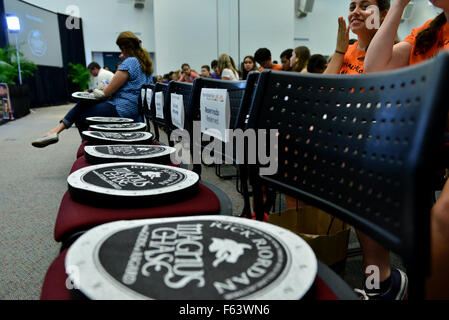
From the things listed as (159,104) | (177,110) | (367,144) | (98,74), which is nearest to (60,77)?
(98,74)

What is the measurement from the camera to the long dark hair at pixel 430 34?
979mm

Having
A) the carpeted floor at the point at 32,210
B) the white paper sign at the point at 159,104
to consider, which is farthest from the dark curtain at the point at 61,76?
the white paper sign at the point at 159,104

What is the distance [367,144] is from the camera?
0.52 m

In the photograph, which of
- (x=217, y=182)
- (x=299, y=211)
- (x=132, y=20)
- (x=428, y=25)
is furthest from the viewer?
(x=132, y=20)

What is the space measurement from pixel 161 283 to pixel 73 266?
13 cm

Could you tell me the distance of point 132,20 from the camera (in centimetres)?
1176

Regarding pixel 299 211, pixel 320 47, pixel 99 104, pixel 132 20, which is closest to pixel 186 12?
pixel 132 20

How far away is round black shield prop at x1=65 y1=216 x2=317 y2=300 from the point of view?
0.40 metres

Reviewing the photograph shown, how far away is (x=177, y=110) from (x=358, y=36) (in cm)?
89

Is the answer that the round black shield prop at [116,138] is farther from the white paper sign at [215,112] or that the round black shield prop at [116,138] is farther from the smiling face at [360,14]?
the smiling face at [360,14]

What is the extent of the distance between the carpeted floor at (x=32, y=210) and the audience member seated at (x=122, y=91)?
52 centimetres

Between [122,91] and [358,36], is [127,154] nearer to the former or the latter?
[358,36]
